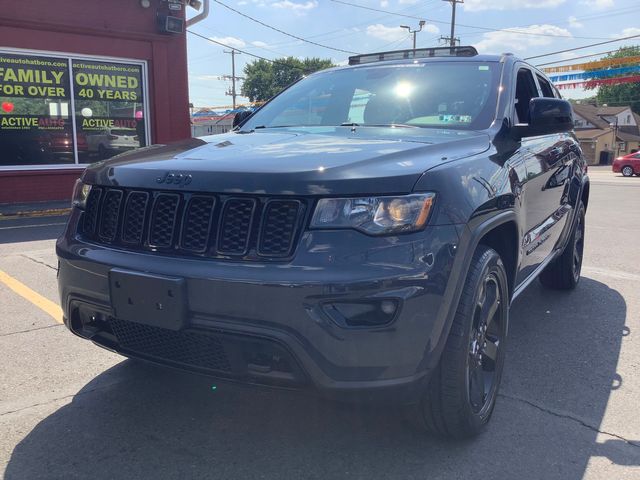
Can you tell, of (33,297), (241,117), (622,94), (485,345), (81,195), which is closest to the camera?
(485,345)

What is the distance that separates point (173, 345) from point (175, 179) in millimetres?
656

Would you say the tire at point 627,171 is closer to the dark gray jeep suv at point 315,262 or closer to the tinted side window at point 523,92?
the tinted side window at point 523,92

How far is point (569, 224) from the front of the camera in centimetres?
471

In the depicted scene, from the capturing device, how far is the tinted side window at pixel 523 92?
3.77m

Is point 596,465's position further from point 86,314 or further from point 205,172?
point 86,314

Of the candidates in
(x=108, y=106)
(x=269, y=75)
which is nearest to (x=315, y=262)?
(x=108, y=106)

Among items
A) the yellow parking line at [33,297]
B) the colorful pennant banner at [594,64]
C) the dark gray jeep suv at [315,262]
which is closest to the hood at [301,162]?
the dark gray jeep suv at [315,262]

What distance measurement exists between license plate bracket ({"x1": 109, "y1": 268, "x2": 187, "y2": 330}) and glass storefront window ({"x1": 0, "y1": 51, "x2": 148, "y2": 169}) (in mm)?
10093

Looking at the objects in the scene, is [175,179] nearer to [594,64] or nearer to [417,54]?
[417,54]

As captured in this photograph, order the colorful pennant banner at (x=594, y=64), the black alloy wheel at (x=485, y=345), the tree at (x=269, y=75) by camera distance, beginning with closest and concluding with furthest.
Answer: the black alloy wheel at (x=485, y=345) < the colorful pennant banner at (x=594, y=64) < the tree at (x=269, y=75)

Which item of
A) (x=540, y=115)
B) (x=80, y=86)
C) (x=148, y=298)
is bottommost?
(x=148, y=298)

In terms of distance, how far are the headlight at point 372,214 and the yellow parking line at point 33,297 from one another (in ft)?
9.76

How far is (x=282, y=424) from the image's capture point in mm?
2834

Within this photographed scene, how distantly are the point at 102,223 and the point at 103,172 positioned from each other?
24 cm
